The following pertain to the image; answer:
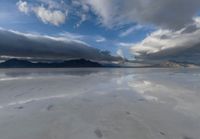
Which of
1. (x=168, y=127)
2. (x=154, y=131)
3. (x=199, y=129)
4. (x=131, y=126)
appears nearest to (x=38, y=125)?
(x=131, y=126)

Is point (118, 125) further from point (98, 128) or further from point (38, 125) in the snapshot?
point (38, 125)

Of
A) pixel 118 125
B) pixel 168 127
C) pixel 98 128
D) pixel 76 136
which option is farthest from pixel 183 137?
pixel 76 136

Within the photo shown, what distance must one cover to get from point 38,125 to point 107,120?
210cm

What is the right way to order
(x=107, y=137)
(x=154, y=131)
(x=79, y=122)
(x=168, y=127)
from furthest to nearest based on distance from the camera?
1. (x=79, y=122)
2. (x=168, y=127)
3. (x=154, y=131)
4. (x=107, y=137)

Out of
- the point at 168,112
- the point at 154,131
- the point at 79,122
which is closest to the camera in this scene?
the point at 154,131

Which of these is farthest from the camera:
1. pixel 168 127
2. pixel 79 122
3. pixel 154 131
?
pixel 79 122

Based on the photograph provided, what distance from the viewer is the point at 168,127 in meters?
4.88

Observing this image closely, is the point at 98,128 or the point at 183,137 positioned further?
the point at 98,128

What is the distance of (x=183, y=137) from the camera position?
13.9ft

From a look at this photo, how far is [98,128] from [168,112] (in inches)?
127

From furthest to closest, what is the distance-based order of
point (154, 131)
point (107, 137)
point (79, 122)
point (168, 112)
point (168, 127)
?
point (168, 112), point (79, 122), point (168, 127), point (154, 131), point (107, 137)

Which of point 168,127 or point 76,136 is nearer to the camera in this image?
point 76,136

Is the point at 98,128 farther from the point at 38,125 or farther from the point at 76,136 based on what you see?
the point at 38,125

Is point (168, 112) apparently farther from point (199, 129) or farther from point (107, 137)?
point (107, 137)
